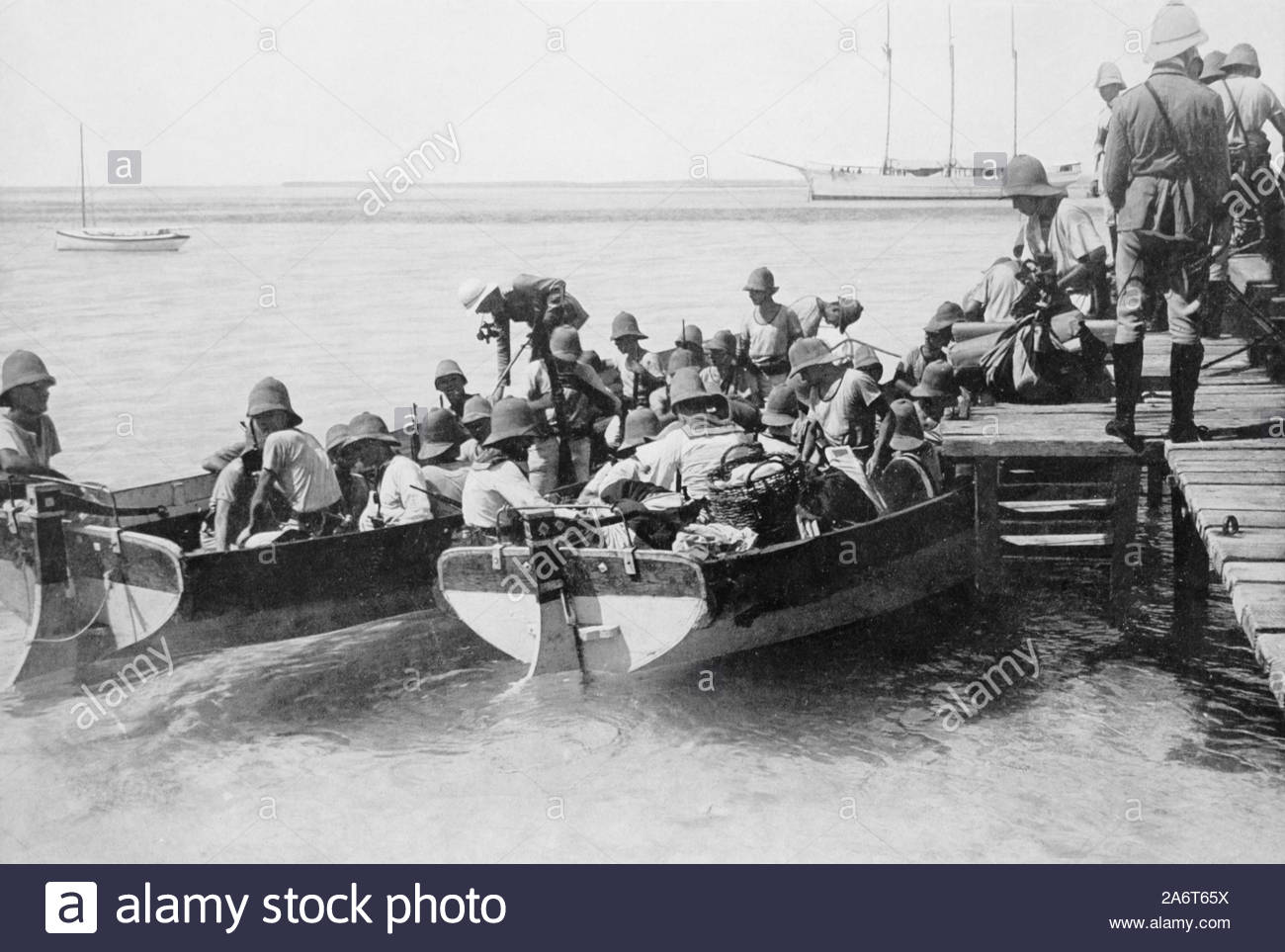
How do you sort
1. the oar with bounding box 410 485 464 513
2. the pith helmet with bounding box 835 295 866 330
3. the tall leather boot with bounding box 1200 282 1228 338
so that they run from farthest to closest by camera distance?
the pith helmet with bounding box 835 295 866 330
the tall leather boot with bounding box 1200 282 1228 338
the oar with bounding box 410 485 464 513

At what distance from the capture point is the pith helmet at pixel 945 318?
29.7 feet

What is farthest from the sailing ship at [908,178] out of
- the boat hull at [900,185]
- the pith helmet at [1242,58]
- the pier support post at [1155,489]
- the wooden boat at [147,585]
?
the wooden boat at [147,585]

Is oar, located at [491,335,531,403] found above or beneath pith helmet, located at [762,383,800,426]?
above

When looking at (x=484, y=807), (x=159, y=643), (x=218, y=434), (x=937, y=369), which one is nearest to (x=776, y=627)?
(x=484, y=807)

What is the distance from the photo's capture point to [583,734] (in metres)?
6.11

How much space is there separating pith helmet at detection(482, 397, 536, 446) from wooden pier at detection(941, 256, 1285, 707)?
7.03 ft

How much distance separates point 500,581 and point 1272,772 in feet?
11.5

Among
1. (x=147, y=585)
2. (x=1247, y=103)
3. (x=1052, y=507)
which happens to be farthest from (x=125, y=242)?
(x=1247, y=103)

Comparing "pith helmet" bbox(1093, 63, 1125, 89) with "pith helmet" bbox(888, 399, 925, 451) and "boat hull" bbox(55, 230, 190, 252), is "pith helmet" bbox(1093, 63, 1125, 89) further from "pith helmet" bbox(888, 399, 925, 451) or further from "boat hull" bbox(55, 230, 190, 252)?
"boat hull" bbox(55, 230, 190, 252)

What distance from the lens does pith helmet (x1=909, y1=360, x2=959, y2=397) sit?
809cm

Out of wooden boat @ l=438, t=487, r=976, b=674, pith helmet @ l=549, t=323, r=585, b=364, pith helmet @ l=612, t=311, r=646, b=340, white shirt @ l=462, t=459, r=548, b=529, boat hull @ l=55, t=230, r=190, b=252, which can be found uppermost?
boat hull @ l=55, t=230, r=190, b=252

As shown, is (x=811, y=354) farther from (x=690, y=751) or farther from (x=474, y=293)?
(x=690, y=751)

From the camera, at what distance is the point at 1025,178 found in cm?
729

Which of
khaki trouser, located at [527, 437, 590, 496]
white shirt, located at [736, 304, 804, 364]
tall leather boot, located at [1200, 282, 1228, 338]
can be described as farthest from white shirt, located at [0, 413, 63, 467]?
tall leather boot, located at [1200, 282, 1228, 338]
